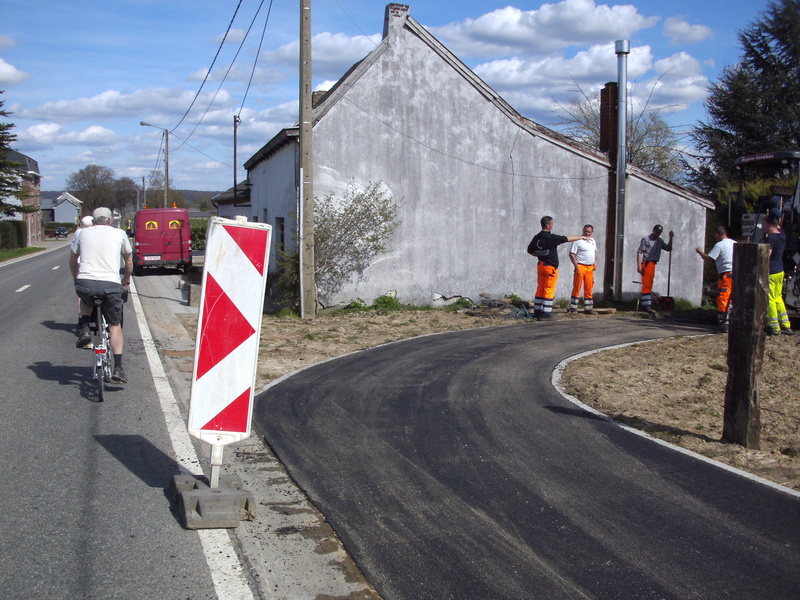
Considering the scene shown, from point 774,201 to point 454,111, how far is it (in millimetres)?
7012

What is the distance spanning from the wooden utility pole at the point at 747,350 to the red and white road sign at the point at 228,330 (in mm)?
4055

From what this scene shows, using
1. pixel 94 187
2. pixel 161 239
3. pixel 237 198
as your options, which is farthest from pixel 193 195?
pixel 161 239

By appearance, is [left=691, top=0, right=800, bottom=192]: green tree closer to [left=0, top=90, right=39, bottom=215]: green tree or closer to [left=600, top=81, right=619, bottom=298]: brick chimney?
[left=600, top=81, right=619, bottom=298]: brick chimney

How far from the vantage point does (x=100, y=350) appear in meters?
7.06

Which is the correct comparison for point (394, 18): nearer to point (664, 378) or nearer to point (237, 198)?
point (664, 378)

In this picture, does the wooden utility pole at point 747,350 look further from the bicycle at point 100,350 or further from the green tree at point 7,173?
the green tree at point 7,173

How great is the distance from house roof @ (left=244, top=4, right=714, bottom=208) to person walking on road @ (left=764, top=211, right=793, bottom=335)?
237 inches

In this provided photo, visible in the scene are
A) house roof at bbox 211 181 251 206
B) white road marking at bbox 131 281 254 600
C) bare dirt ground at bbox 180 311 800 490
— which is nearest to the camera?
white road marking at bbox 131 281 254 600

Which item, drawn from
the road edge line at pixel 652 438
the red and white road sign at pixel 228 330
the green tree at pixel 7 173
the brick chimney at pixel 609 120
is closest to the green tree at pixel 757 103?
the brick chimney at pixel 609 120

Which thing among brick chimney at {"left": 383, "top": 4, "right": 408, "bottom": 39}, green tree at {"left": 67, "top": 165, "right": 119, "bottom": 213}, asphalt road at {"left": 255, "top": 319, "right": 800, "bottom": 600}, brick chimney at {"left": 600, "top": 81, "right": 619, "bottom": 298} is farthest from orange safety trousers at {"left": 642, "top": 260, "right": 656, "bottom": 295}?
green tree at {"left": 67, "top": 165, "right": 119, "bottom": 213}

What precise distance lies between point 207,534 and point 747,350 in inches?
179

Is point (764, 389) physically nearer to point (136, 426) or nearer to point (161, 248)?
point (136, 426)

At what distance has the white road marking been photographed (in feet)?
11.7

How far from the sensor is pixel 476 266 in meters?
16.5
